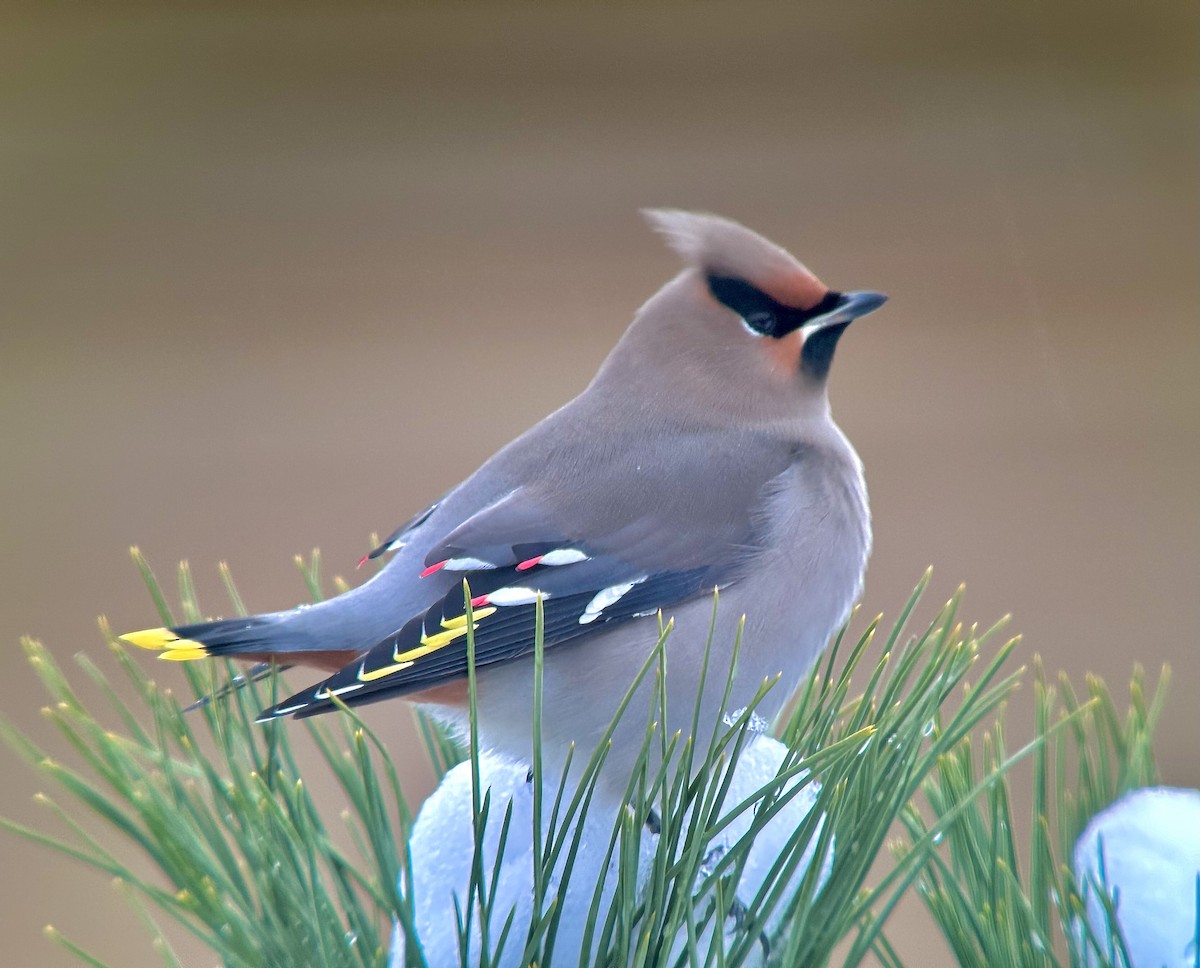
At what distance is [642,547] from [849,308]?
286mm

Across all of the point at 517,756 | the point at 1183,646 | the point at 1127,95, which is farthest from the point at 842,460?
the point at 1183,646

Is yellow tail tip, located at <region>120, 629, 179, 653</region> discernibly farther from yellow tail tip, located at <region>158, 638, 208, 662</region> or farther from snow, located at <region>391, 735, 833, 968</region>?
snow, located at <region>391, 735, 833, 968</region>

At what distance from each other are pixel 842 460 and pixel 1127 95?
3.96ft

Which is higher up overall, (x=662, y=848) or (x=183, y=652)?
(x=183, y=652)

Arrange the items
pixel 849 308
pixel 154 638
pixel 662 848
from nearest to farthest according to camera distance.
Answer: pixel 662 848 → pixel 154 638 → pixel 849 308

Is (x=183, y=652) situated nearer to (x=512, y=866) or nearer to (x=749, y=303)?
(x=512, y=866)

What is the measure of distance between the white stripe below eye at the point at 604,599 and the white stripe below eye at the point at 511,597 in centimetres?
5

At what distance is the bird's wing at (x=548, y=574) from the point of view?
2.76 ft

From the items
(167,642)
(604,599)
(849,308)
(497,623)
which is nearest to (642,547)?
(604,599)

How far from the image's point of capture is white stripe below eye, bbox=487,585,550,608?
3.04ft

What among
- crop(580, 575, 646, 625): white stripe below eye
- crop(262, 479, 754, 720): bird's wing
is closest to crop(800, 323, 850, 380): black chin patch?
crop(262, 479, 754, 720): bird's wing

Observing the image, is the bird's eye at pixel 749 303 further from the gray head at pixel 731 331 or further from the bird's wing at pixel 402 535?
the bird's wing at pixel 402 535

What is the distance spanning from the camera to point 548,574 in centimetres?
98

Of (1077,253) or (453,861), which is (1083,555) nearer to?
(1077,253)
